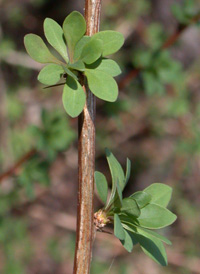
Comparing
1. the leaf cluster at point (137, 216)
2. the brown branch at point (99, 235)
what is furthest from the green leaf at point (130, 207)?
the brown branch at point (99, 235)

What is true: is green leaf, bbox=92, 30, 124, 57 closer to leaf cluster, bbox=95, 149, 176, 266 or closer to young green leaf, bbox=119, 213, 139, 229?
leaf cluster, bbox=95, 149, 176, 266

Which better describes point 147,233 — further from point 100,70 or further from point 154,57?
point 154,57

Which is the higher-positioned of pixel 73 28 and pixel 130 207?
pixel 73 28

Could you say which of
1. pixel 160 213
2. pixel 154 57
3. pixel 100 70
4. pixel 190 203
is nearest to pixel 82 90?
pixel 100 70

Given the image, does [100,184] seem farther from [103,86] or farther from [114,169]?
[103,86]

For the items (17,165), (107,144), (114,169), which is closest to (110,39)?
(114,169)

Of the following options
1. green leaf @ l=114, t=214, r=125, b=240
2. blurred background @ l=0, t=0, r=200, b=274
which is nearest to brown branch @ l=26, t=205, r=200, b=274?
blurred background @ l=0, t=0, r=200, b=274

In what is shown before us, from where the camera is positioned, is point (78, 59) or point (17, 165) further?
point (17, 165)
